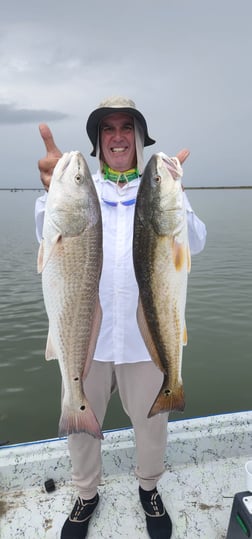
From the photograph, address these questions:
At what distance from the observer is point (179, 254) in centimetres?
295

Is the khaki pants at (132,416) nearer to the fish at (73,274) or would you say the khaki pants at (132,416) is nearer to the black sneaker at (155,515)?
the black sneaker at (155,515)

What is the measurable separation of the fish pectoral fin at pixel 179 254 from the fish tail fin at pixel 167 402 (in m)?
0.96

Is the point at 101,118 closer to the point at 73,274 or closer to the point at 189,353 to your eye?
the point at 73,274

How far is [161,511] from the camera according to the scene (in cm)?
358

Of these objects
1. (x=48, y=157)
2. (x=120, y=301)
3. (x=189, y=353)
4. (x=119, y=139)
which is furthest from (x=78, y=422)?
(x=189, y=353)

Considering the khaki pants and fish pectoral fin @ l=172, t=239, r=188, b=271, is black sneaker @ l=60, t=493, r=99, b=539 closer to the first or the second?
the khaki pants

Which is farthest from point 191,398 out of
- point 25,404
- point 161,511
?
point 161,511

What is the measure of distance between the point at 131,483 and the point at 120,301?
211 cm

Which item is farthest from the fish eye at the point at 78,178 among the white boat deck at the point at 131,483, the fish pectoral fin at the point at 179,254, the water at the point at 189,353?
the water at the point at 189,353

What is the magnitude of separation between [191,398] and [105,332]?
490 cm

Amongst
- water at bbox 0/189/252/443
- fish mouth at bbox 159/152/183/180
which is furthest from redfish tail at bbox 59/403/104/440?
water at bbox 0/189/252/443

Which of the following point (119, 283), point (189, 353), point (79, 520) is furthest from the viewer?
point (189, 353)

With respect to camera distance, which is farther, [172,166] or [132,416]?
[132,416]

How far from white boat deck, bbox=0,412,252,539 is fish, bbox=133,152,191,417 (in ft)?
4.45
